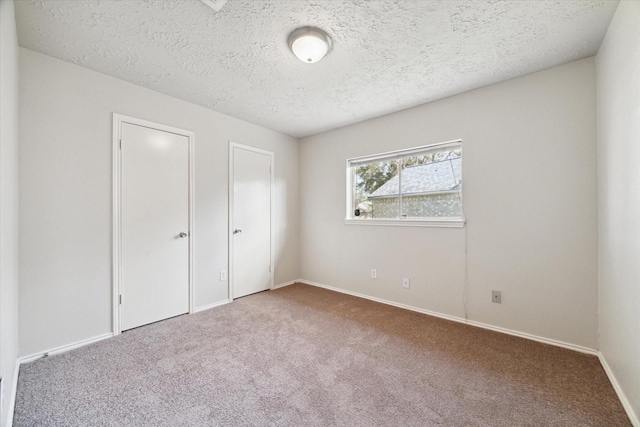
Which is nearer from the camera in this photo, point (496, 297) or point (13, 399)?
point (13, 399)

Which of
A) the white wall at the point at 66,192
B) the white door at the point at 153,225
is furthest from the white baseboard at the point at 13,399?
the white door at the point at 153,225

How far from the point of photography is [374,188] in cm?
353

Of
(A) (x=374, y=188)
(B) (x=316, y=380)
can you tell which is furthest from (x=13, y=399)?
(A) (x=374, y=188)

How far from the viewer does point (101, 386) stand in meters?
1.69

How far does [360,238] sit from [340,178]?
36.3 inches

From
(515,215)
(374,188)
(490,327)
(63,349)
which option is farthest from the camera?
(374,188)

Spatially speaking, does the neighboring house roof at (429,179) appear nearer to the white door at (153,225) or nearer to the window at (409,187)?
the window at (409,187)

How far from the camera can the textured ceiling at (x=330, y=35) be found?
5.23 feet

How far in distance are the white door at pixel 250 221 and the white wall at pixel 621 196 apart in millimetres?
3448

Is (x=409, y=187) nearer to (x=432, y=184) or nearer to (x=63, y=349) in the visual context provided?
A: (x=432, y=184)

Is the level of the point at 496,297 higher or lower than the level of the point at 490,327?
higher

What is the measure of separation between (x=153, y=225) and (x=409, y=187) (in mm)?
2912

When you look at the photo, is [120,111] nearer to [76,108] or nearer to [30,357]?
[76,108]

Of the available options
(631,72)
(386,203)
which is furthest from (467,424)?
(386,203)
